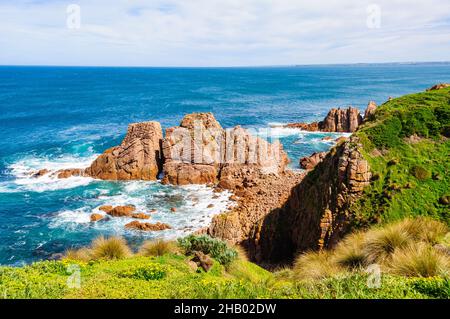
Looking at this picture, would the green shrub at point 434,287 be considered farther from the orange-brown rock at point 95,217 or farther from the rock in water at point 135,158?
the rock in water at point 135,158

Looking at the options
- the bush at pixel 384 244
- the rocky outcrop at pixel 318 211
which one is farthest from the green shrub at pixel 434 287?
the rocky outcrop at pixel 318 211

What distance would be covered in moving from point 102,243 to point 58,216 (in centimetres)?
2392

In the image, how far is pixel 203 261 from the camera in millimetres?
13328

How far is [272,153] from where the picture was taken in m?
46.0

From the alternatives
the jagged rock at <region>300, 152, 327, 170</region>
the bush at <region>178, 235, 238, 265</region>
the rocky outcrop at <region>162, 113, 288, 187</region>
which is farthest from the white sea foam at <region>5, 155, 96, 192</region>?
the bush at <region>178, 235, 238, 265</region>

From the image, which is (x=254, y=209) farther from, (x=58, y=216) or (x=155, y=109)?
(x=155, y=109)

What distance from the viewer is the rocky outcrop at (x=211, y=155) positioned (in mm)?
43844

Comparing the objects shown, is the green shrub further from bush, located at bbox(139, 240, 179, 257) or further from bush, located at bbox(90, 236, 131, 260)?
bush, located at bbox(90, 236, 131, 260)

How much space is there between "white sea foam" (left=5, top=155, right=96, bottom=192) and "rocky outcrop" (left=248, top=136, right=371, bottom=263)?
96.1 feet

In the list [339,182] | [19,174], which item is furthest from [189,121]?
[339,182]

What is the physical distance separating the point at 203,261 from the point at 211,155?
32159mm

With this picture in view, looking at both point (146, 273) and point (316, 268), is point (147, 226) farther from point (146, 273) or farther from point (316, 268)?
point (316, 268)

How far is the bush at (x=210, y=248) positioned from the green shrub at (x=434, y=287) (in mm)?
7694

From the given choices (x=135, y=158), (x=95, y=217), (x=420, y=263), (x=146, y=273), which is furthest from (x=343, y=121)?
(x=146, y=273)
